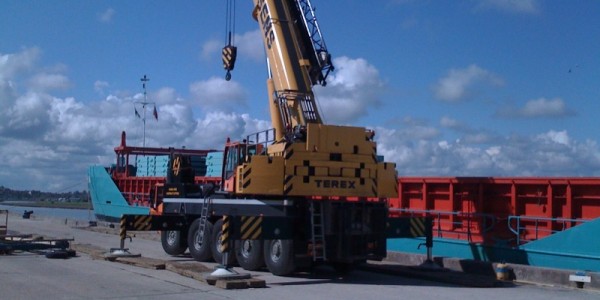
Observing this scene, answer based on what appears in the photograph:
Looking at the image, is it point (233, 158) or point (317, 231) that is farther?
point (233, 158)

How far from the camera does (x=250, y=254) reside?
16.8 meters

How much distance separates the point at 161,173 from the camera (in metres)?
36.5

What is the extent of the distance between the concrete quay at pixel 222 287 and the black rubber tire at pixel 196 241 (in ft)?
2.39

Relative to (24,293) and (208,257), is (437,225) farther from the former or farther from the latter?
(24,293)

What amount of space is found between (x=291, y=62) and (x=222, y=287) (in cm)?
678

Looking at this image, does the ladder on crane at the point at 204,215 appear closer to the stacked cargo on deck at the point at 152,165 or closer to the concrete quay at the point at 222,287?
the concrete quay at the point at 222,287

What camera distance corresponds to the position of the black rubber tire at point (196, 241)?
18.7 m

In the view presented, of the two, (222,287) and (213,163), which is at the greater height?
(213,163)

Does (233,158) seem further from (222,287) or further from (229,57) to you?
(222,287)

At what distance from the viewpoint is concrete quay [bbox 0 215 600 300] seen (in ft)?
42.0

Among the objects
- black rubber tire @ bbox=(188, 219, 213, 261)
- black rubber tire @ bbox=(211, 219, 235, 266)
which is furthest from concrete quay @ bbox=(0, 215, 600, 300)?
black rubber tire @ bbox=(188, 219, 213, 261)

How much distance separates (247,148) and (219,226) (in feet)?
7.49

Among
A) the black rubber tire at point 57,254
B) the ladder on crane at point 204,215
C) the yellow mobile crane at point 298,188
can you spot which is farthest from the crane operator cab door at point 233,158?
the black rubber tire at point 57,254

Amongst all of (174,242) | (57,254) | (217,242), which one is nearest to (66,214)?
(174,242)
